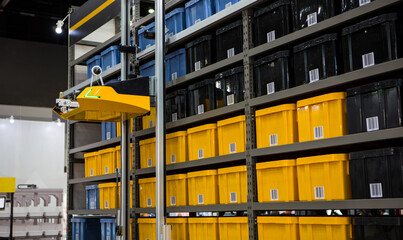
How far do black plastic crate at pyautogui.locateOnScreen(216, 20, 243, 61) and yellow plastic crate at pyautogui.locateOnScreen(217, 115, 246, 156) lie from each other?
60cm

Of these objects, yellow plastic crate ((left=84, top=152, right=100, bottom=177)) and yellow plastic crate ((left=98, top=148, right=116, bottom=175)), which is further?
yellow plastic crate ((left=84, top=152, right=100, bottom=177))

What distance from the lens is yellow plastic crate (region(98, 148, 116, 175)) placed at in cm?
641

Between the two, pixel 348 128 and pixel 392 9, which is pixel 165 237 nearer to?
pixel 348 128

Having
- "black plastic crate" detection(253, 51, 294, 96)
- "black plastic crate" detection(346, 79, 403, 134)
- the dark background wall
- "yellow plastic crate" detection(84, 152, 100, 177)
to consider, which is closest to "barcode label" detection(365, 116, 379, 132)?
"black plastic crate" detection(346, 79, 403, 134)

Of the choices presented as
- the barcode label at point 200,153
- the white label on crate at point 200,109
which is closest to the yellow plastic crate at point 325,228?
the barcode label at point 200,153

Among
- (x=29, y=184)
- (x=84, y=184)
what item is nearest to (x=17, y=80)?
(x=29, y=184)

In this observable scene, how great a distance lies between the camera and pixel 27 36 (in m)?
13.1

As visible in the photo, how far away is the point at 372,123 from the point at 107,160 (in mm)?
3932

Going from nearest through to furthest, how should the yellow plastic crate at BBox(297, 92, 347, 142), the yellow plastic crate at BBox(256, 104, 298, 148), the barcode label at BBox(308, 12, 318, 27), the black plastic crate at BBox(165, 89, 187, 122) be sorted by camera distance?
the yellow plastic crate at BBox(297, 92, 347, 142) < the barcode label at BBox(308, 12, 318, 27) < the yellow plastic crate at BBox(256, 104, 298, 148) < the black plastic crate at BBox(165, 89, 187, 122)

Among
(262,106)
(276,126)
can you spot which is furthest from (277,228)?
(262,106)

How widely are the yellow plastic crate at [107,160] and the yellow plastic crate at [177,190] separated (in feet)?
4.50

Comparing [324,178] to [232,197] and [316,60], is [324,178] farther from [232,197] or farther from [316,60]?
[232,197]

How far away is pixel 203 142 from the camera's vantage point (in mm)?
4785

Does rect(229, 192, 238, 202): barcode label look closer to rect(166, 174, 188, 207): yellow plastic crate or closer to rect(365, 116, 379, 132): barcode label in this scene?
rect(166, 174, 188, 207): yellow plastic crate
